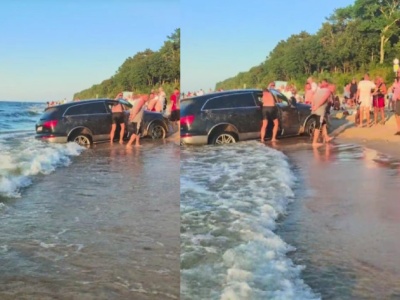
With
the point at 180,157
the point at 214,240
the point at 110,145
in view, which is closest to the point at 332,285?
the point at 214,240

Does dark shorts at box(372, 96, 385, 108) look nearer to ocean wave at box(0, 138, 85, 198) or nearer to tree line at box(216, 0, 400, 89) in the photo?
tree line at box(216, 0, 400, 89)

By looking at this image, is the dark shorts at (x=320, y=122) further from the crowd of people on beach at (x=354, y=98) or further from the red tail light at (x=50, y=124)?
the red tail light at (x=50, y=124)

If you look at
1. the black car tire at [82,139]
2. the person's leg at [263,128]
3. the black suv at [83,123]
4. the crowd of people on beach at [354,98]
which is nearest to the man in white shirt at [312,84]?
the crowd of people on beach at [354,98]

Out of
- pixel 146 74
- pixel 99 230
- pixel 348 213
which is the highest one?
pixel 146 74

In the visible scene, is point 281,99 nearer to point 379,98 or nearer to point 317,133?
point 317,133

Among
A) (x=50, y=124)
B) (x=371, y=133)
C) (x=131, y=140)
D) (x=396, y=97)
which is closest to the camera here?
(x=396, y=97)

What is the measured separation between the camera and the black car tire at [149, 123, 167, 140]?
74.6 inches

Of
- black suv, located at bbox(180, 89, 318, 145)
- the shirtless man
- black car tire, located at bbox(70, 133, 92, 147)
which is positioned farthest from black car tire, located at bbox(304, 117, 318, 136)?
black car tire, located at bbox(70, 133, 92, 147)

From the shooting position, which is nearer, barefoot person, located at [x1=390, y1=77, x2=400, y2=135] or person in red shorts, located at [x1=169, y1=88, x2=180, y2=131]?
Result: barefoot person, located at [x1=390, y1=77, x2=400, y2=135]

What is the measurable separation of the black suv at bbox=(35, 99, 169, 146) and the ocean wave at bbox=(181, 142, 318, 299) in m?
0.25

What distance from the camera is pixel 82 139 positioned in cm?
192

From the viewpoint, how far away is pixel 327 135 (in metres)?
1.80

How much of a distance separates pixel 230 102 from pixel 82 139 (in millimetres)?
647

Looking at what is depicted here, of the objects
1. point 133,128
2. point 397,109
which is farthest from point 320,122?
point 133,128
